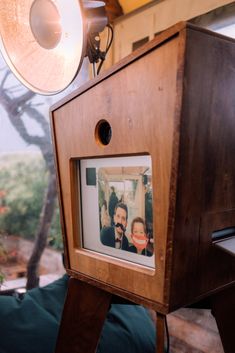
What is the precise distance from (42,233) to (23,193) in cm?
29

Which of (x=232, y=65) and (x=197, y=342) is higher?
(x=232, y=65)

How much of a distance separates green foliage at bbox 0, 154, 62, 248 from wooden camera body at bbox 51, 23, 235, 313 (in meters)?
1.44

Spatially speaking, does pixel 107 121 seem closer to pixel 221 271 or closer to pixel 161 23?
pixel 221 271

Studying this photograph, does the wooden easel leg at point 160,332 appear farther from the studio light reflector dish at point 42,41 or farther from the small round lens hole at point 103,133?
the studio light reflector dish at point 42,41

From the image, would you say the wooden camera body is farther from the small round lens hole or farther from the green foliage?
the green foliage

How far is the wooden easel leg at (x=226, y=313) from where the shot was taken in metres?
0.77

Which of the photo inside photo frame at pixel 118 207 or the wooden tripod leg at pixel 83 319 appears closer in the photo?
the photo inside photo frame at pixel 118 207

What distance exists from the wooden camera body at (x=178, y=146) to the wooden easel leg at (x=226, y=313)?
0.06 m

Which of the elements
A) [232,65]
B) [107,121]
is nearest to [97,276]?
[107,121]

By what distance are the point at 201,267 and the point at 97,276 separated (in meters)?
0.26

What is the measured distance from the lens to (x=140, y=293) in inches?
27.1

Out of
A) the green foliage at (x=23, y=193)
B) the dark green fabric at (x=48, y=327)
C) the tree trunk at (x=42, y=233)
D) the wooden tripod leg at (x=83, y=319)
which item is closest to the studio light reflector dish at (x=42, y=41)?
the wooden tripod leg at (x=83, y=319)

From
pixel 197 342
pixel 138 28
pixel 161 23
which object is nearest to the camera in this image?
pixel 197 342

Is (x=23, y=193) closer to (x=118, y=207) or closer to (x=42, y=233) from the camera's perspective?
(x=42, y=233)
